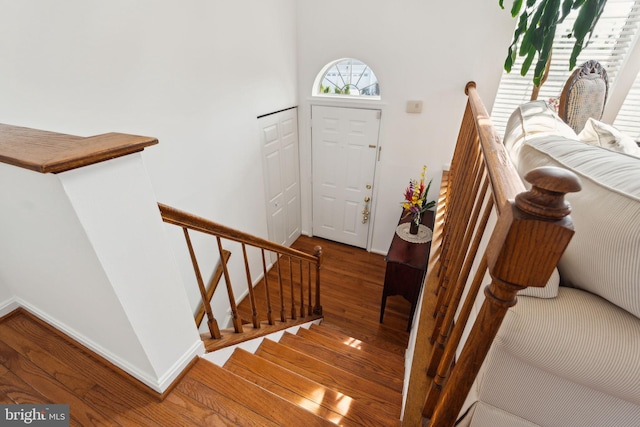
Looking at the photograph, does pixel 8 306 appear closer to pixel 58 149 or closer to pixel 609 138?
pixel 58 149

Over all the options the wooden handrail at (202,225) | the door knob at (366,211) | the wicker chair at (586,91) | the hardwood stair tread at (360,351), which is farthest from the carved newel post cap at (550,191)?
the door knob at (366,211)

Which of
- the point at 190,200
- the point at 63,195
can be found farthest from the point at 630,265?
the point at 190,200

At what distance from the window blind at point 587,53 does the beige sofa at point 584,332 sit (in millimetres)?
2580

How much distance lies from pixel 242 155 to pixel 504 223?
269 cm

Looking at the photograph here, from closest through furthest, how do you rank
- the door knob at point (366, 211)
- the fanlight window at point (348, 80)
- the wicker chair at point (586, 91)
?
the wicker chair at point (586, 91) → the fanlight window at point (348, 80) → the door knob at point (366, 211)

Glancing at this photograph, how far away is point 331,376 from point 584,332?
1.48m

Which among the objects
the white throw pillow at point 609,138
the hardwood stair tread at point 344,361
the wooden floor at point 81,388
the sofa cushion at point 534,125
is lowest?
the hardwood stair tread at point 344,361

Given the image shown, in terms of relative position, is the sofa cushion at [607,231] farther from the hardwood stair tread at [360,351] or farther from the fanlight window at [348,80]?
the fanlight window at [348,80]

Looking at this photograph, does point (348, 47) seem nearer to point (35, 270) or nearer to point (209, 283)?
point (209, 283)

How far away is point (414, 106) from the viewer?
3074 millimetres

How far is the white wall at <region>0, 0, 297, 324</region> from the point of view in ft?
4.39

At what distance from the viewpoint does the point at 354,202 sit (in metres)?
3.92

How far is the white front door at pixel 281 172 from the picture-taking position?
10.5 feet

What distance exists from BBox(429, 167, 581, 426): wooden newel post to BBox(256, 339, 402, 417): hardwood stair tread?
4.23 ft
